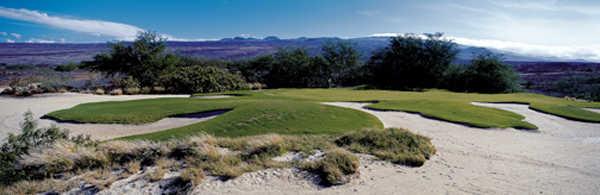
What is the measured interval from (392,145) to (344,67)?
3165 centimetres

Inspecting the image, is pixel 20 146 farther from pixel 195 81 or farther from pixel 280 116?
pixel 195 81

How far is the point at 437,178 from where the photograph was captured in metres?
5.52

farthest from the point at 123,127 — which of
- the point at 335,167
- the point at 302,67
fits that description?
the point at 302,67

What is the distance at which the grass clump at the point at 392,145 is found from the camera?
6.30m

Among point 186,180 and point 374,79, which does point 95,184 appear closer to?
point 186,180

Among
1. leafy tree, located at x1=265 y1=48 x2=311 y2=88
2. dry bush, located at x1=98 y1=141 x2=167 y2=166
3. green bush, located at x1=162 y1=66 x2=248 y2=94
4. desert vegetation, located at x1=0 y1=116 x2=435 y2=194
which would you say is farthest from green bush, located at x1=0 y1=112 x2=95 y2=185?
leafy tree, located at x1=265 y1=48 x2=311 y2=88

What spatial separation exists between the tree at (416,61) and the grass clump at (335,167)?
31245mm

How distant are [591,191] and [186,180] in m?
6.73

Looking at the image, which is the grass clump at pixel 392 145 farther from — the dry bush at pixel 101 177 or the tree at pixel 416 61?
the tree at pixel 416 61

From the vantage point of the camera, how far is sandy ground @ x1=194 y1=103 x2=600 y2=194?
494cm

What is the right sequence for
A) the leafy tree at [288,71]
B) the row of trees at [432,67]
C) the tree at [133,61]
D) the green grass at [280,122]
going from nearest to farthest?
the green grass at [280,122]
the tree at [133,61]
the row of trees at [432,67]
the leafy tree at [288,71]

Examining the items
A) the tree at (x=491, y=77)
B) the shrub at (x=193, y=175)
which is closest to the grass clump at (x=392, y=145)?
the shrub at (x=193, y=175)

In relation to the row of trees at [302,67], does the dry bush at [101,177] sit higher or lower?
lower

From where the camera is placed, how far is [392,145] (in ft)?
22.9
